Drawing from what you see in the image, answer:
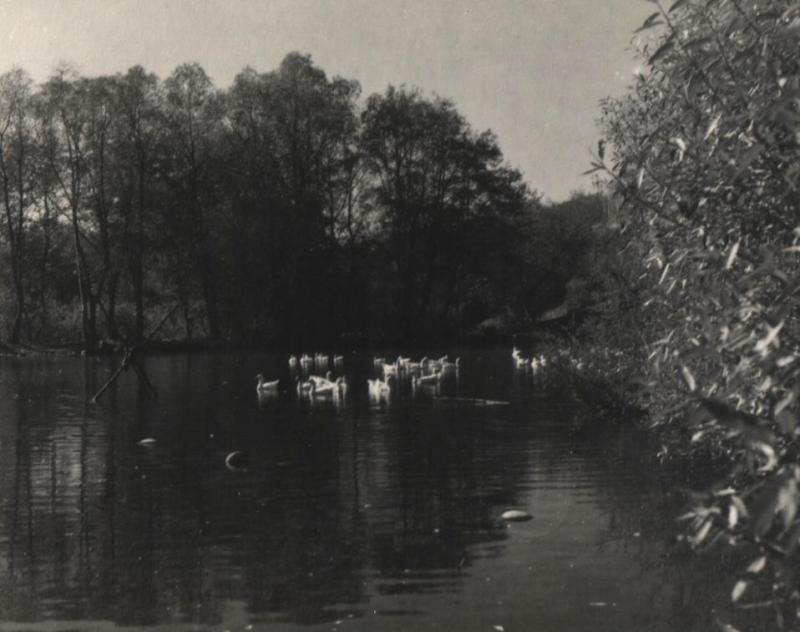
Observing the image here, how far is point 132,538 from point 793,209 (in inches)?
348

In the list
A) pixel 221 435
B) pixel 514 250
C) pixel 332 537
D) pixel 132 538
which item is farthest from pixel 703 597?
pixel 514 250

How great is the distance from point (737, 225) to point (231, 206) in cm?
5598

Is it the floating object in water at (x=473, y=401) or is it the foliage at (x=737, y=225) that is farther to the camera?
the floating object in water at (x=473, y=401)

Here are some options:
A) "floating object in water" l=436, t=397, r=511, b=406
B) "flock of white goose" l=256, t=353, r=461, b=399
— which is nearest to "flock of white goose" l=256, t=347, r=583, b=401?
"flock of white goose" l=256, t=353, r=461, b=399

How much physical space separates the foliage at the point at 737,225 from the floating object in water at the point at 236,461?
36.1 ft

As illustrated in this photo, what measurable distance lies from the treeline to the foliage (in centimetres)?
5291

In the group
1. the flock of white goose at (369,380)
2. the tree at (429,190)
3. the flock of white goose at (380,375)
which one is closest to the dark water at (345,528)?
the flock of white goose at (380,375)

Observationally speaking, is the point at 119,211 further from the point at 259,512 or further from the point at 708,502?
the point at 708,502

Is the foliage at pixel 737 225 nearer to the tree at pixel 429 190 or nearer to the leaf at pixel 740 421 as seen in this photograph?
the leaf at pixel 740 421

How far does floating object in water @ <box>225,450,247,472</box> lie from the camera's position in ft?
58.3

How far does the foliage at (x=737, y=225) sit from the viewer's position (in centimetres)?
439

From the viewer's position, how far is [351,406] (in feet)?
93.3

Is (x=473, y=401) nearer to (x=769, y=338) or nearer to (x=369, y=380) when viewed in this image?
(x=369, y=380)

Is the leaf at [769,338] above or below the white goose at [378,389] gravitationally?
above
